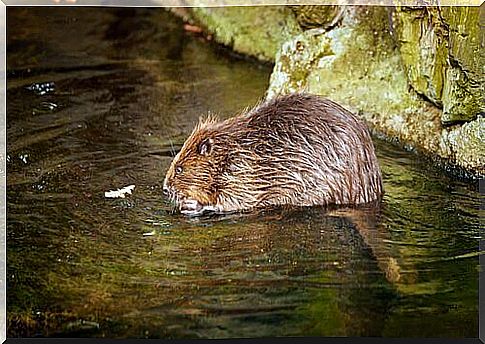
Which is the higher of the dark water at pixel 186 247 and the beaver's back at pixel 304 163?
the beaver's back at pixel 304 163

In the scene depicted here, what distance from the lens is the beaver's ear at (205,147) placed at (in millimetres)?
4594

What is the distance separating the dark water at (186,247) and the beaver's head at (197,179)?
101 mm

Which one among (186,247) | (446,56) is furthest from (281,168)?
(446,56)

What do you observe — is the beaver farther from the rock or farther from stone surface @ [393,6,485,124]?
the rock

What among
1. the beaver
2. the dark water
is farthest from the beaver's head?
A: the dark water

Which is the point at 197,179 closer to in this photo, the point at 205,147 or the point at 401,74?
the point at 205,147

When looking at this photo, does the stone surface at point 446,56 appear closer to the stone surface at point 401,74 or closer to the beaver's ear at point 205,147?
the stone surface at point 401,74

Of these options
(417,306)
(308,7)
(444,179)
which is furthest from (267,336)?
(308,7)

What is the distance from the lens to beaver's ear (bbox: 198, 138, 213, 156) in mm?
4594

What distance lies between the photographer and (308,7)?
19.8 feet

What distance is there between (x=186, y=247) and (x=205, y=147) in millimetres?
676

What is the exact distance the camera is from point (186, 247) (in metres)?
4.11

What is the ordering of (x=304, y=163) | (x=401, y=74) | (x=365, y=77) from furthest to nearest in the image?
(x=365, y=77), (x=401, y=74), (x=304, y=163)

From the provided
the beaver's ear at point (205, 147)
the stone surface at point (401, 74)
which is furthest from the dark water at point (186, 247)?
the beaver's ear at point (205, 147)
